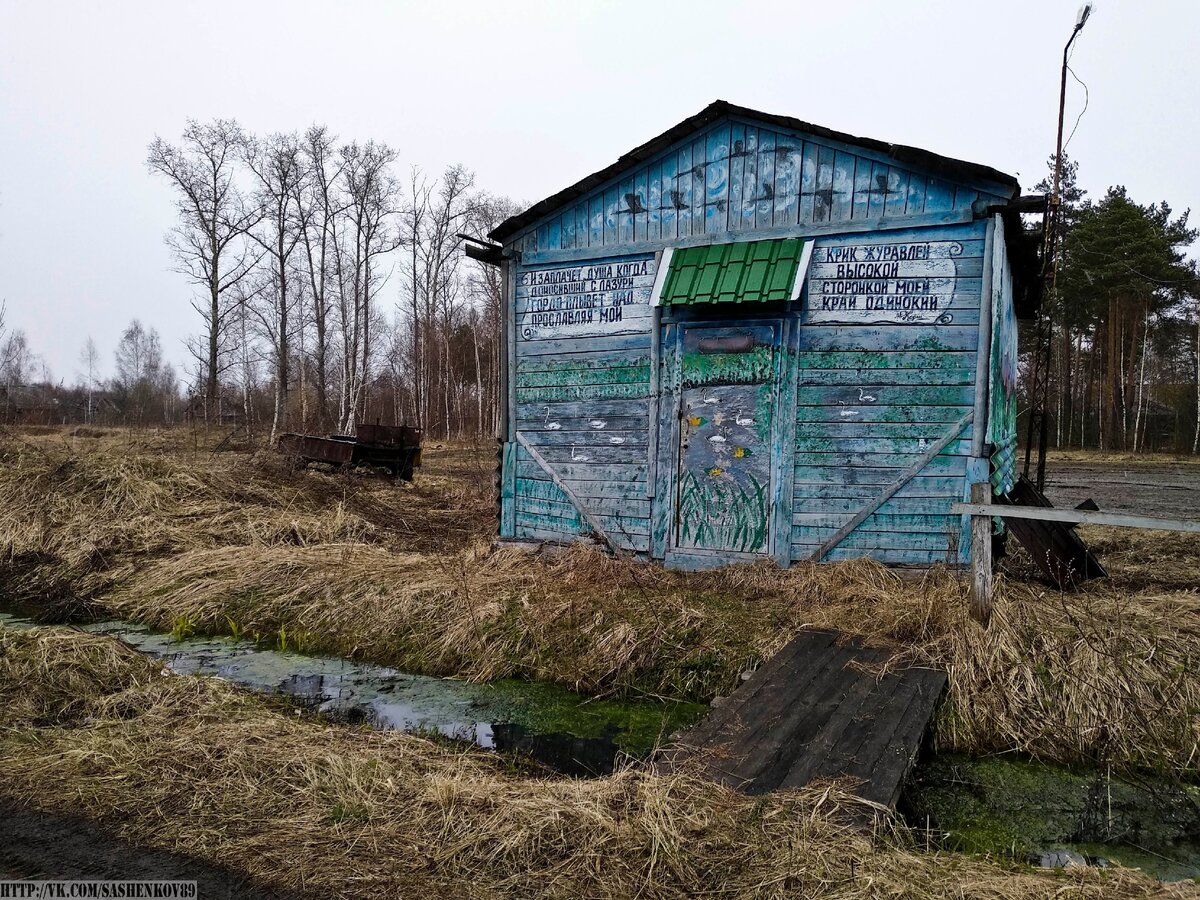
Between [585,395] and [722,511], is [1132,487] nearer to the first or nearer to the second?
[722,511]

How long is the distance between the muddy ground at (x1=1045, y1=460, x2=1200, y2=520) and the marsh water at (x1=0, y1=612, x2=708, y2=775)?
8.20m

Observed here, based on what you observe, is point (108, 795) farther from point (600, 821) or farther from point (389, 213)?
point (389, 213)

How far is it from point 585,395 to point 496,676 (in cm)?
340

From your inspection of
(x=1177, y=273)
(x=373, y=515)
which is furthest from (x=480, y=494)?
(x=1177, y=273)

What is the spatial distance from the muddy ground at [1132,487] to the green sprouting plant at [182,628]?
1127 centimetres

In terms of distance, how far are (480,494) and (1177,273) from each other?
33.3 metres

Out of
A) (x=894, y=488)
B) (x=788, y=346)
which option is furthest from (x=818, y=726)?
(x=788, y=346)

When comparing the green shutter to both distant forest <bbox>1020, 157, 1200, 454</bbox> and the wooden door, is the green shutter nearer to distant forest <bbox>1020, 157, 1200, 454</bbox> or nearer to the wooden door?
the wooden door

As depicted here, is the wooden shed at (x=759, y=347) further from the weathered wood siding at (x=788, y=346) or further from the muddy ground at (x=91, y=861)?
the muddy ground at (x=91, y=861)

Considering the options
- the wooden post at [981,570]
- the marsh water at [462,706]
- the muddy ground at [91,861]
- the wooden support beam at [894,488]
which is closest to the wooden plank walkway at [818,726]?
the marsh water at [462,706]

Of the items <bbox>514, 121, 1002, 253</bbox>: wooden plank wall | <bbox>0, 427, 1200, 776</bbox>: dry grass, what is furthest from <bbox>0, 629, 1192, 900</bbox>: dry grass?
<bbox>514, 121, 1002, 253</bbox>: wooden plank wall

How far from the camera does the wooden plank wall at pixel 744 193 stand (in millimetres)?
6938

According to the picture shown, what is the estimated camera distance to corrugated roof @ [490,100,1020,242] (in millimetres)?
6520

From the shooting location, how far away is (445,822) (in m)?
3.24
